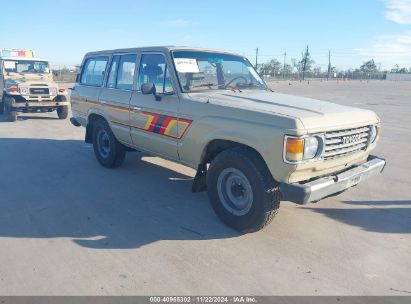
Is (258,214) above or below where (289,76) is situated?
below

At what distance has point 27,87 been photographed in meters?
12.0

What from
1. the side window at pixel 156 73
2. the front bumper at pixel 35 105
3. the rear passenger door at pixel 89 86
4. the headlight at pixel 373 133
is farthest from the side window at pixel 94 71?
the front bumper at pixel 35 105

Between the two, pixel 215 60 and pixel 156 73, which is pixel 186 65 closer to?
pixel 156 73

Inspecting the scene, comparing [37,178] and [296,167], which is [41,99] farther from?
[296,167]

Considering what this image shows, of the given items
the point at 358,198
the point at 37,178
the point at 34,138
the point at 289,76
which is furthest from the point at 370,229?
the point at 289,76

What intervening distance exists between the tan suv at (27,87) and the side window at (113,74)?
7154mm

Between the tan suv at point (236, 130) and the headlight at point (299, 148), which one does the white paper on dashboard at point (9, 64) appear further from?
the headlight at point (299, 148)

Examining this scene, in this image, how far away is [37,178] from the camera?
595 centimetres

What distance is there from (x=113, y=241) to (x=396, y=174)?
5122 millimetres

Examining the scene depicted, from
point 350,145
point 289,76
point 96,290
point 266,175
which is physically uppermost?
point 289,76

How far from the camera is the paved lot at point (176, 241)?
3.14 meters

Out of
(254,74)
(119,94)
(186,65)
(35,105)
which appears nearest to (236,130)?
(186,65)

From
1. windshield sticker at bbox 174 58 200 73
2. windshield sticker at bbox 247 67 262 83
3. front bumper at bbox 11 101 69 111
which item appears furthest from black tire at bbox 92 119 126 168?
front bumper at bbox 11 101 69 111

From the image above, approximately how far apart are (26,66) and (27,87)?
1.50 metres
